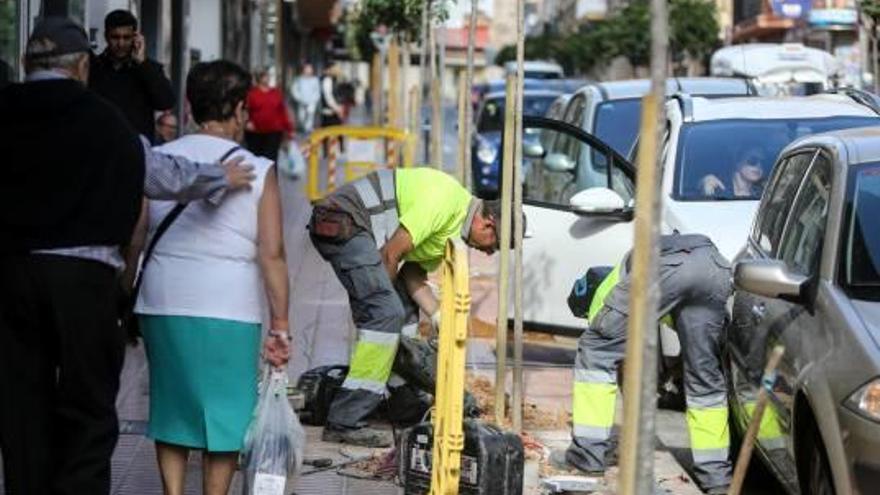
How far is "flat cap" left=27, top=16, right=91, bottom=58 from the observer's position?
6617 mm

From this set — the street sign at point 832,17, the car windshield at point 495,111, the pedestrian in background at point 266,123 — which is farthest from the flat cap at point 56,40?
the street sign at point 832,17

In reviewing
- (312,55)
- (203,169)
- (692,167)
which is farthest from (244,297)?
(312,55)

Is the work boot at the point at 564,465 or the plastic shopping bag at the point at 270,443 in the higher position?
the plastic shopping bag at the point at 270,443

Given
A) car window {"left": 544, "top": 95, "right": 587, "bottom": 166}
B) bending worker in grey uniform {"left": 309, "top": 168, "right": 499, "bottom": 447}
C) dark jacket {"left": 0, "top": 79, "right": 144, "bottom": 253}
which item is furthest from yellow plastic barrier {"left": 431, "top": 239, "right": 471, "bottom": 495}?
car window {"left": 544, "top": 95, "right": 587, "bottom": 166}

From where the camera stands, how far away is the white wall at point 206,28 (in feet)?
83.0

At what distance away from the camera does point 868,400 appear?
6469 millimetres

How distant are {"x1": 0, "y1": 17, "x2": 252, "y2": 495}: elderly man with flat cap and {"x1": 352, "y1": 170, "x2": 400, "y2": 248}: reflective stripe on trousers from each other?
2630 millimetres

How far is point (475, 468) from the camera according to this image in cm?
749

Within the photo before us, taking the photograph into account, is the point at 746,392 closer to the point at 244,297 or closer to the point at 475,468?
the point at 475,468

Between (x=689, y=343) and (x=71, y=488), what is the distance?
10.5 feet

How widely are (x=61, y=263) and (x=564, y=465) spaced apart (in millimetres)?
3318

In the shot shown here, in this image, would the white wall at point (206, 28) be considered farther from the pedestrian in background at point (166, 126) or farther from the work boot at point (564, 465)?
the work boot at point (564, 465)

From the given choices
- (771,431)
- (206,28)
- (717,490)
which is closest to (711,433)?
(717,490)

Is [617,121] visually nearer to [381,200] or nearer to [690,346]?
[381,200]
